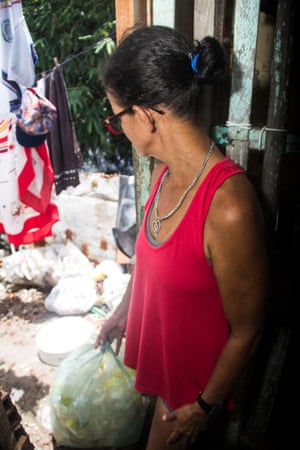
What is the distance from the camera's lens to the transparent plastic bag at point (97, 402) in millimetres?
2115

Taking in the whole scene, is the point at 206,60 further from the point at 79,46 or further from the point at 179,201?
the point at 79,46

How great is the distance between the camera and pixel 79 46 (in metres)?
6.16

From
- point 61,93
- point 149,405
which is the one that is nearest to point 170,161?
point 149,405

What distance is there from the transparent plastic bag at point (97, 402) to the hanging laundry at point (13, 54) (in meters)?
1.99

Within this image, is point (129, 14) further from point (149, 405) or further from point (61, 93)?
point (149, 405)

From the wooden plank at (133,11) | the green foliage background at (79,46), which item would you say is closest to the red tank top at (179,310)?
the wooden plank at (133,11)

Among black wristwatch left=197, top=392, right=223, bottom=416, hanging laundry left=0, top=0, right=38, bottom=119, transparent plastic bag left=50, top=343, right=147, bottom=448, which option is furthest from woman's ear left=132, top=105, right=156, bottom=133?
hanging laundry left=0, top=0, right=38, bottom=119

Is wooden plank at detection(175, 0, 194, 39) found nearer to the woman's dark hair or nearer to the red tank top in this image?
the woman's dark hair

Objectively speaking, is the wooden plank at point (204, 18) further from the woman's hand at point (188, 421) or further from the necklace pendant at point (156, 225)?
the woman's hand at point (188, 421)

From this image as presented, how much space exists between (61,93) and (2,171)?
135 cm

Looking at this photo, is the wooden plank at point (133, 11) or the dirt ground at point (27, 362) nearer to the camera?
the wooden plank at point (133, 11)

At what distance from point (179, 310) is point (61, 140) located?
3.05 m

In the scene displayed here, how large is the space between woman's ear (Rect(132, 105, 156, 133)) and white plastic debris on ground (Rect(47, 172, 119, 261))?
320cm

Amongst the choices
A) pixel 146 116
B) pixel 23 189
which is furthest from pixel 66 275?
pixel 146 116
